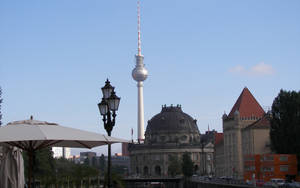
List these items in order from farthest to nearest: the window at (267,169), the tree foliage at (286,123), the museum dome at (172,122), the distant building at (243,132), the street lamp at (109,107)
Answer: the museum dome at (172,122) → the distant building at (243,132) → the window at (267,169) → the tree foliage at (286,123) → the street lamp at (109,107)

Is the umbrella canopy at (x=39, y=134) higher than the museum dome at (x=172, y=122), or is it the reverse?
the museum dome at (x=172, y=122)

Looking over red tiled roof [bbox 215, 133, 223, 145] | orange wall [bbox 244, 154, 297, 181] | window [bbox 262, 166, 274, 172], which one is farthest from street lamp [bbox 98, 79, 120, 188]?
red tiled roof [bbox 215, 133, 223, 145]

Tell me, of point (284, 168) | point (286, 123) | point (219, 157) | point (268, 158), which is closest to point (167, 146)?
point (219, 157)

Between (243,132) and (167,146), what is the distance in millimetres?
A: 62735

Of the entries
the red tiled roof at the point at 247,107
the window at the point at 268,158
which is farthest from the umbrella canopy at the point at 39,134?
the red tiled roof at the point at 247,107

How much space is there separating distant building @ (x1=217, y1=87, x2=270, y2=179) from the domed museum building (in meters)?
44.1

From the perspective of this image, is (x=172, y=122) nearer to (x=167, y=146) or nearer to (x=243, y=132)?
(x=167, y=146)

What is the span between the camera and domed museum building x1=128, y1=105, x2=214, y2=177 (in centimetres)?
17388

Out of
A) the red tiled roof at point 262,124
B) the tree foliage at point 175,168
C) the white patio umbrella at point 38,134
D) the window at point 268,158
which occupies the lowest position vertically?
the tree foliage at point 175,168

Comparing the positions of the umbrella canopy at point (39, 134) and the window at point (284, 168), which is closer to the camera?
the umbrella canopy at point (39, 134)

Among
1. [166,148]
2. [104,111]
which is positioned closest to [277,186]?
[104,111]

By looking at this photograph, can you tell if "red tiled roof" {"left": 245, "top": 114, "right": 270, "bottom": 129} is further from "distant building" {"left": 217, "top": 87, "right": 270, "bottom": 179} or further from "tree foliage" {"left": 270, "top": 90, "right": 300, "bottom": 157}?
"tree foliage" {"left": 270, "top": 90, "right": 300, "bottom": 157}

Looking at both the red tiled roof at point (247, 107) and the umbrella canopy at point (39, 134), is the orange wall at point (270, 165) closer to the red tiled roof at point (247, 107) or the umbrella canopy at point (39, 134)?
the red tiled roof at point (247, 107)

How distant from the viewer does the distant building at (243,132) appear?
4257 inches
